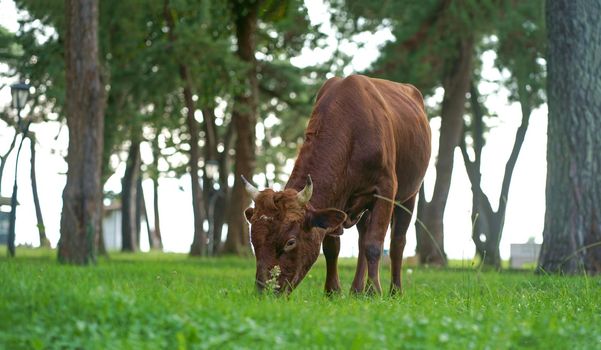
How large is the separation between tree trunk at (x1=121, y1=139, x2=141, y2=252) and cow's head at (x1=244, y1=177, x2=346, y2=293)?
3328cm

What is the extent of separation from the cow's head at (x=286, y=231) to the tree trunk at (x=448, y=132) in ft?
64.1

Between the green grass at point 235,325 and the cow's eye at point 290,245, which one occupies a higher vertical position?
the cow's eye at point 290,245

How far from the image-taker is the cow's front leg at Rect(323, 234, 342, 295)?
11.3 meters

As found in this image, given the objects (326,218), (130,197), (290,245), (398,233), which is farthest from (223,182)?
(290,245)

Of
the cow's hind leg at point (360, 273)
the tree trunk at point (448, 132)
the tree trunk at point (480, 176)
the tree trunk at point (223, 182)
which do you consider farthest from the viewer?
the tree trunk at point (223, 182)

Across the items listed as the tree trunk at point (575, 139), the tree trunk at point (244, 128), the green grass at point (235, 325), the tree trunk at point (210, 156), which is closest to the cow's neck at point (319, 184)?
the green grass at point (235, 325)

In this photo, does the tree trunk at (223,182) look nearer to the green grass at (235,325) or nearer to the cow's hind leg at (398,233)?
the cow's hind leg at (398,233)

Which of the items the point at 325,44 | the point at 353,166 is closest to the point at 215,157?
the point at 325,44

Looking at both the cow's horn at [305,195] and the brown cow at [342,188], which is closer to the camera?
the brown cow at [342,188]

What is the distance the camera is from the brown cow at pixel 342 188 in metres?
9.32

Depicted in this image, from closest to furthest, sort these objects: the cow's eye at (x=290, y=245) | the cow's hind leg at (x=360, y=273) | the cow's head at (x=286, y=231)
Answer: the cow's head at (x=286, y=231) → the cow's eye at (x=290, y=245) → the cow's hind leg at (x=360, y=273)

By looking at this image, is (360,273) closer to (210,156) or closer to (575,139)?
(575,139)

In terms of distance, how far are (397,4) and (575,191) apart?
476 inches

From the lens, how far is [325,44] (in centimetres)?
3312
